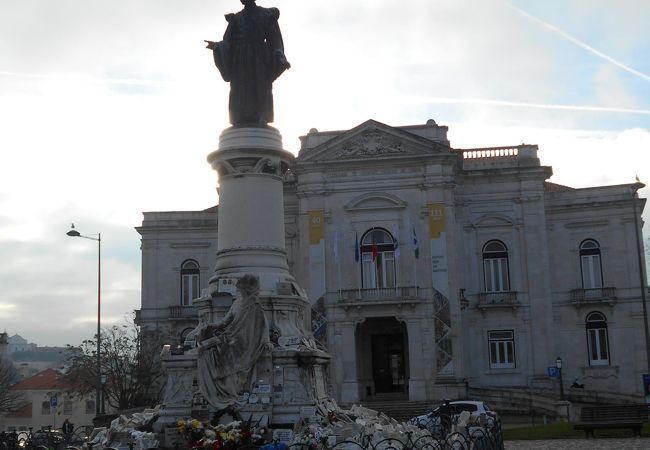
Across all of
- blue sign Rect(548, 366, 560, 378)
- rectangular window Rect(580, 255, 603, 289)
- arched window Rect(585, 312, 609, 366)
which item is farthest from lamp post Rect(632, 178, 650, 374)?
blue sign Rect(548, 366, 560, 378)

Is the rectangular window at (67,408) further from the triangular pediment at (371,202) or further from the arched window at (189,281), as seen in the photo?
the triangular pediment at (371,202)

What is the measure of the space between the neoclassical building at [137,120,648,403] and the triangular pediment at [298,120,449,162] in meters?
0.07

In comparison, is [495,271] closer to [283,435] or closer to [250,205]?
[250,205]

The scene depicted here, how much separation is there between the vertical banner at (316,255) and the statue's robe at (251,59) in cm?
2862

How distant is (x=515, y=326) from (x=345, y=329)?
973 cm

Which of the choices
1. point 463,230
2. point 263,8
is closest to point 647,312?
point 463,230

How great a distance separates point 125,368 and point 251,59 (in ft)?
103

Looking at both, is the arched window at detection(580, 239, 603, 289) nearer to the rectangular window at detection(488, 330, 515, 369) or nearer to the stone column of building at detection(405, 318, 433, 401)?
the rectangular window at detection(488, 330, 515, 369)

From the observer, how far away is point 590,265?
2034 inches

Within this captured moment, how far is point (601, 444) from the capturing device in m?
24.6

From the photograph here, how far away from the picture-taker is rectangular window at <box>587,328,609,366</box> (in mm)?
50469

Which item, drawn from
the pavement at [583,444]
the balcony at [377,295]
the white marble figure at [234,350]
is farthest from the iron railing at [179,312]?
the white marble figure at [234,350]

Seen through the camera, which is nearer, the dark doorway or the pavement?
the pavement

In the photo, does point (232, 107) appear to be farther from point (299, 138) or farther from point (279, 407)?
point (299, 138)
